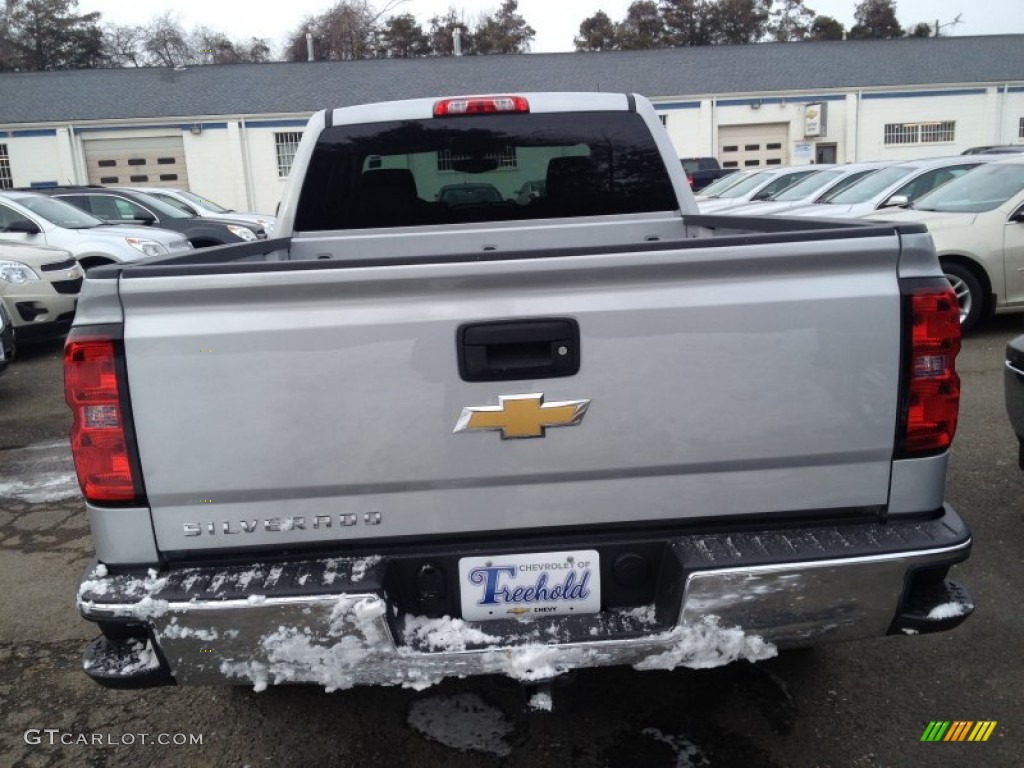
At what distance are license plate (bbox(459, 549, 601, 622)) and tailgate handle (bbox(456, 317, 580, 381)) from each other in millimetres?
508

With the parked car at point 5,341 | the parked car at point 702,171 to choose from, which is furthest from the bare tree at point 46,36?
the parked car at point 5,341

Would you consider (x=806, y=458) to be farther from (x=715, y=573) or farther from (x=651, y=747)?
→ (x=651, y=747)

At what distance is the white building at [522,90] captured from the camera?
31828mm

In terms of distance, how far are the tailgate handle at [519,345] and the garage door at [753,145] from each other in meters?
34.2

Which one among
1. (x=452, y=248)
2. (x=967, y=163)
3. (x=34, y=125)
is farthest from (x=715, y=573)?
(x=34, y=125)

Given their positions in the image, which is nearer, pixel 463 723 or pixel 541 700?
pixel 541 700

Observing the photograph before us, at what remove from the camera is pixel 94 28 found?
60.1 meters

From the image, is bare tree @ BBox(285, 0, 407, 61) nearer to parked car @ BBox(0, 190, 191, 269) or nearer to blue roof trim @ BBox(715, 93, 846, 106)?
blue roof trim @ BBox(715, 93, 846, 106)

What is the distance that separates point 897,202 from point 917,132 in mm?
29202

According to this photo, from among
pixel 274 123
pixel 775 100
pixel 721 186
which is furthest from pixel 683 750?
pixel 775 100

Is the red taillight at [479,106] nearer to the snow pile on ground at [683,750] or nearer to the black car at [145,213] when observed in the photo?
the snow pile on ground at [683,750]

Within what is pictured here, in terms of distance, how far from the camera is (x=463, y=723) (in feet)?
9.65

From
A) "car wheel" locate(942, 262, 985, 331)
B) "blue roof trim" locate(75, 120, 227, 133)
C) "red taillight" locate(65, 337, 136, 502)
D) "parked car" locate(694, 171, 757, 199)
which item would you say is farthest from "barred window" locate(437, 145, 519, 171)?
"blue roof trim" locate(75, 120, 227, 133)

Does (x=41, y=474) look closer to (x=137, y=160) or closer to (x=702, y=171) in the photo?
(x=702, y=171)
